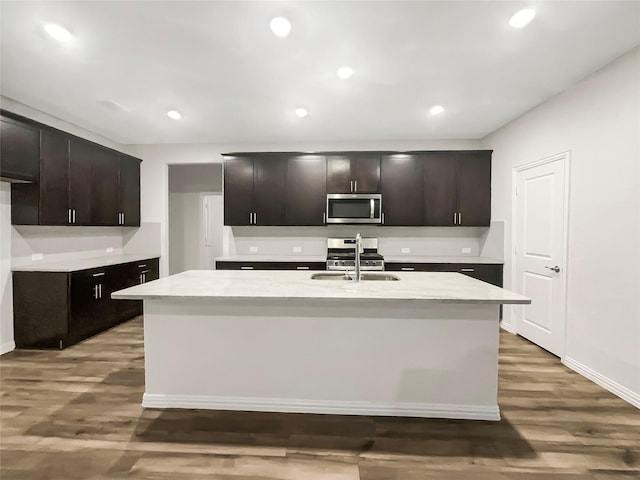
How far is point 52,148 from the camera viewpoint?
3.42m

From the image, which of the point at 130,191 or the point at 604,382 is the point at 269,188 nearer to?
the point at 130,191

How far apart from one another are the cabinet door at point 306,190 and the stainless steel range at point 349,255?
0.44 metres

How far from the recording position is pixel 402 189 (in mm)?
4609

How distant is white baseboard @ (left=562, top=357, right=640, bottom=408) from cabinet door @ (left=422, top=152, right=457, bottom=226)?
2.18 metres

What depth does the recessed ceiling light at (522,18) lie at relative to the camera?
201 centimetres

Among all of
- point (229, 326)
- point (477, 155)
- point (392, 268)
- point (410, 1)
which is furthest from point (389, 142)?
point (229, 326)

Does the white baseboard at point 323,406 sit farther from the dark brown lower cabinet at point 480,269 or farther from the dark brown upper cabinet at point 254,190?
the dark brown upper cabinet at point 254,190

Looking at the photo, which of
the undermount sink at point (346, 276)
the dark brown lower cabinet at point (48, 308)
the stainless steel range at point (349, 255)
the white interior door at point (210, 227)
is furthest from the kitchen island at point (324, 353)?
the white interior door at point (210, 227)

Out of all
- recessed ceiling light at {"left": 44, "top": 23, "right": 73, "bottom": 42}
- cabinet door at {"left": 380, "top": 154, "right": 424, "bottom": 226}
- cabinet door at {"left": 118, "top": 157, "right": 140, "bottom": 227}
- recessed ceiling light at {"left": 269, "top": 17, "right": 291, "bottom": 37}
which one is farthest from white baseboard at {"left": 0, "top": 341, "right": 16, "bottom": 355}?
cabinet door at {"left": 380, "top": 154, "right": 424, "bottom": 226}

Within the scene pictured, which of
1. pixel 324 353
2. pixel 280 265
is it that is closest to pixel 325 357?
pixel 324 353

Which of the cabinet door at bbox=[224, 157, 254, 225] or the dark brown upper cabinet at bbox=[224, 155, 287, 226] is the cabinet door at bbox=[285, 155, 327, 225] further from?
the cabinet door at bbox=[224, 157, 254, 225]

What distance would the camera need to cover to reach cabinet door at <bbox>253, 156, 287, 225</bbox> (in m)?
4.68

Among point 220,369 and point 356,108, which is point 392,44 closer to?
point 356,108

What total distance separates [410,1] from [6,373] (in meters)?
4.17
